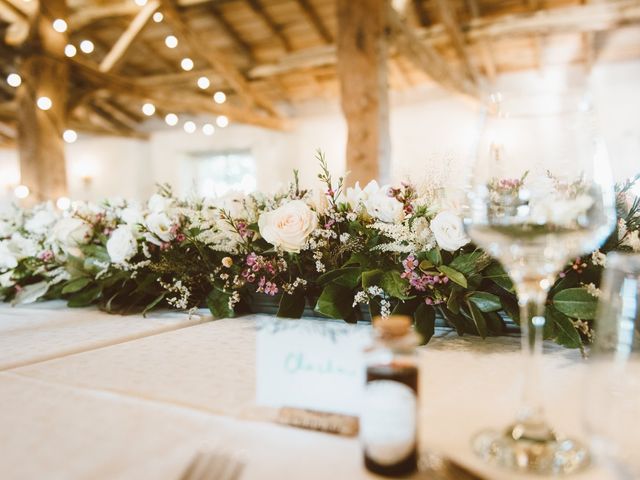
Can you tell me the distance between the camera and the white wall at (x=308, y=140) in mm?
6750

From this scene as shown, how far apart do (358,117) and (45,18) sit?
9.73 ft

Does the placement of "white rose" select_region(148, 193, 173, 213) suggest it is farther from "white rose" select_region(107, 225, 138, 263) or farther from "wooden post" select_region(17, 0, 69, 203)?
"wooden post" select_region(17, 0, 69, 203)

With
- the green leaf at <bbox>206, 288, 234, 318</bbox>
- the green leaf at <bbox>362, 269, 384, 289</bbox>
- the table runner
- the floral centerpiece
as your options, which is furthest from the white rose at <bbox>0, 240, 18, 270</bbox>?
the green leaf at <bbox>362, 269, 384, 289</bbox>

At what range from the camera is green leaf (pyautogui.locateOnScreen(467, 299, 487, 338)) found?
34.3 inches

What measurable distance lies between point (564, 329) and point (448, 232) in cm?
23

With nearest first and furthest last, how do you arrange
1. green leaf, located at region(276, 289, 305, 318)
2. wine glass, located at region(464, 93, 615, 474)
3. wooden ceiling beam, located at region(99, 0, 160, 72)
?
1. wine glass, located at region(464, 93, 615, 474)
2. green leaf, located at region(276, 289, 305, 318)
3. wooden ceiling beam, located at region(99, 0, 160, 72)

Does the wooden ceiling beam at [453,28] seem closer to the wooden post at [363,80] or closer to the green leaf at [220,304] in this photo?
the wooden post at [363,80]

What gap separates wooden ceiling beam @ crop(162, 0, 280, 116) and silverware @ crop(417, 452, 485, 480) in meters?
6.03

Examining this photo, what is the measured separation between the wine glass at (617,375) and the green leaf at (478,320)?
476 millimetres

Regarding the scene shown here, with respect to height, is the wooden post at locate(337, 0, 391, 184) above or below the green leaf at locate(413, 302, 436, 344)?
above

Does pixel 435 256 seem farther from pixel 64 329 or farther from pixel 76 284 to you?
pixel 76 284

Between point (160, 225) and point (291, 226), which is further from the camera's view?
point (160, 225)

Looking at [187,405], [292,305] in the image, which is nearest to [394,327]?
[187,405]

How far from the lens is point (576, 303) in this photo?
82cm
